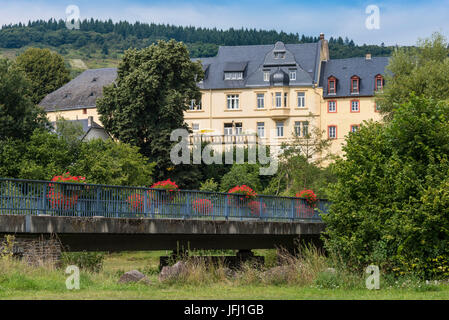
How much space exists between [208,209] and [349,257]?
24.6 ft

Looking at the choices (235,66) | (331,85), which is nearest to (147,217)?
(331,85)

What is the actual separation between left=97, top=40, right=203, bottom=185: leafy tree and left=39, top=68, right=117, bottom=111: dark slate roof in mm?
32948

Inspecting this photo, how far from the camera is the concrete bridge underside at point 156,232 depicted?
987 inches

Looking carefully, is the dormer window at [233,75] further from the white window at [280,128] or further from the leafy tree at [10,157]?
the leafy tree at [10,157]

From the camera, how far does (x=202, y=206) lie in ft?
104

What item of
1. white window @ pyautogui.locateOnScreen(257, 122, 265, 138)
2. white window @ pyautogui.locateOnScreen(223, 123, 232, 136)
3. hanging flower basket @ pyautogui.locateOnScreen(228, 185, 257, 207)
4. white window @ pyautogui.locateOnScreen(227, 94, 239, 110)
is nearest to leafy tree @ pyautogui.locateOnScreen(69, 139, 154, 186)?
hanging flower basket @ pyautogui.locateOnScreen(228, 185, 257, 207)

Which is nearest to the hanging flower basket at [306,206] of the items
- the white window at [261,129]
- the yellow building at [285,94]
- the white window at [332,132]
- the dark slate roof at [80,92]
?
the yellow building at [285,94]

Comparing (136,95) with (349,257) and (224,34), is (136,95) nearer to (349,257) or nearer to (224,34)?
(349,257)

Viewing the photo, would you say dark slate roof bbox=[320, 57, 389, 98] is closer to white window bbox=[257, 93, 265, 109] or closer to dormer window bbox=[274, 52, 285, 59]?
dormer window bbox=[274, 52, 285, 59]

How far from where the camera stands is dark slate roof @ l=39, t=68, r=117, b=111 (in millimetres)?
99125

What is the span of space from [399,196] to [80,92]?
8131cm

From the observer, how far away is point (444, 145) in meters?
24.6
